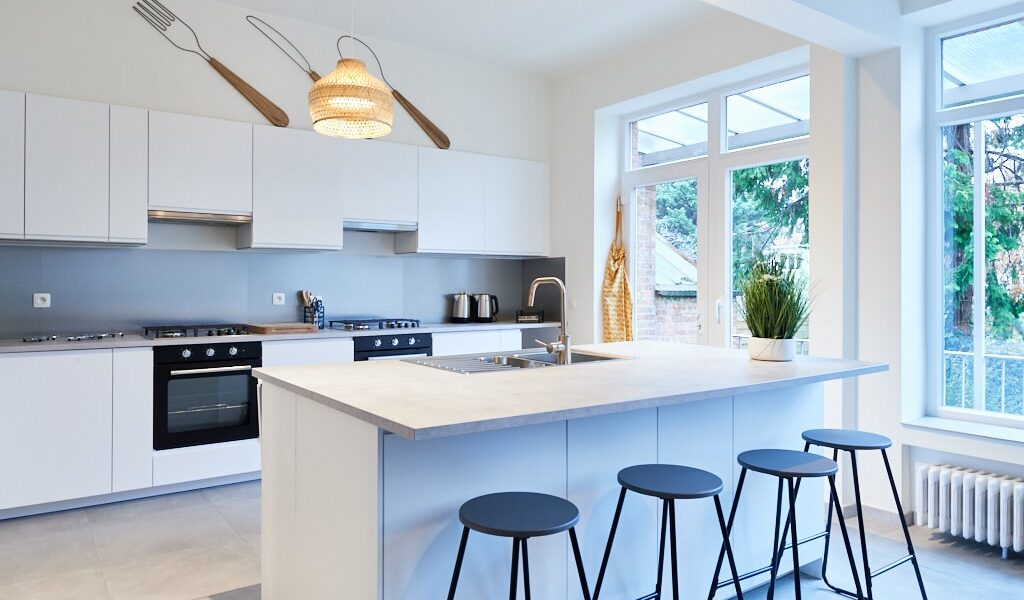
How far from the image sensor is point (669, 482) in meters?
2.07

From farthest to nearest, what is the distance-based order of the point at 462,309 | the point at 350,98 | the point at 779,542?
the point at 462,309
the point at 779,542
the point at 350,98

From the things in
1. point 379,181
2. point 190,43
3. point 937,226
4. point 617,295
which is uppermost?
point 190,43

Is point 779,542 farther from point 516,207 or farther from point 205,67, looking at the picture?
point 205,67

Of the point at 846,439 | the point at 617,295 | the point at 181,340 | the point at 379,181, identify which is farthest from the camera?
the point at 617,295

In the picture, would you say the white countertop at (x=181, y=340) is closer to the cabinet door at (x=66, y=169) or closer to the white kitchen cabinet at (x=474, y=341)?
the white kitchen cabinet at (x=474, y=341)

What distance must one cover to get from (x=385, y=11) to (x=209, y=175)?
5.06 feet

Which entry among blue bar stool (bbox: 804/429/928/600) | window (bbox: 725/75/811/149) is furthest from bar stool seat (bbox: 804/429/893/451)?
window (bbox: 725/75/811/149)

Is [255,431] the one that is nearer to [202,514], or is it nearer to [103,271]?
[202,514]

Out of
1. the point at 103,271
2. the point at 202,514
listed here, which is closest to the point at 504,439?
the point at 202,514

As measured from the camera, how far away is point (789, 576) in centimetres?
290

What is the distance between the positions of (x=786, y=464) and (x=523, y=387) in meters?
0.96

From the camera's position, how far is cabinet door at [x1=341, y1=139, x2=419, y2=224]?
15.4 feet

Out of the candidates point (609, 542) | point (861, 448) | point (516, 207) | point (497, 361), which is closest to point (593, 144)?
point (516, 207)

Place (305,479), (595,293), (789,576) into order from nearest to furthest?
1. (305,479)
2. (789,576)
3. (595,293)
